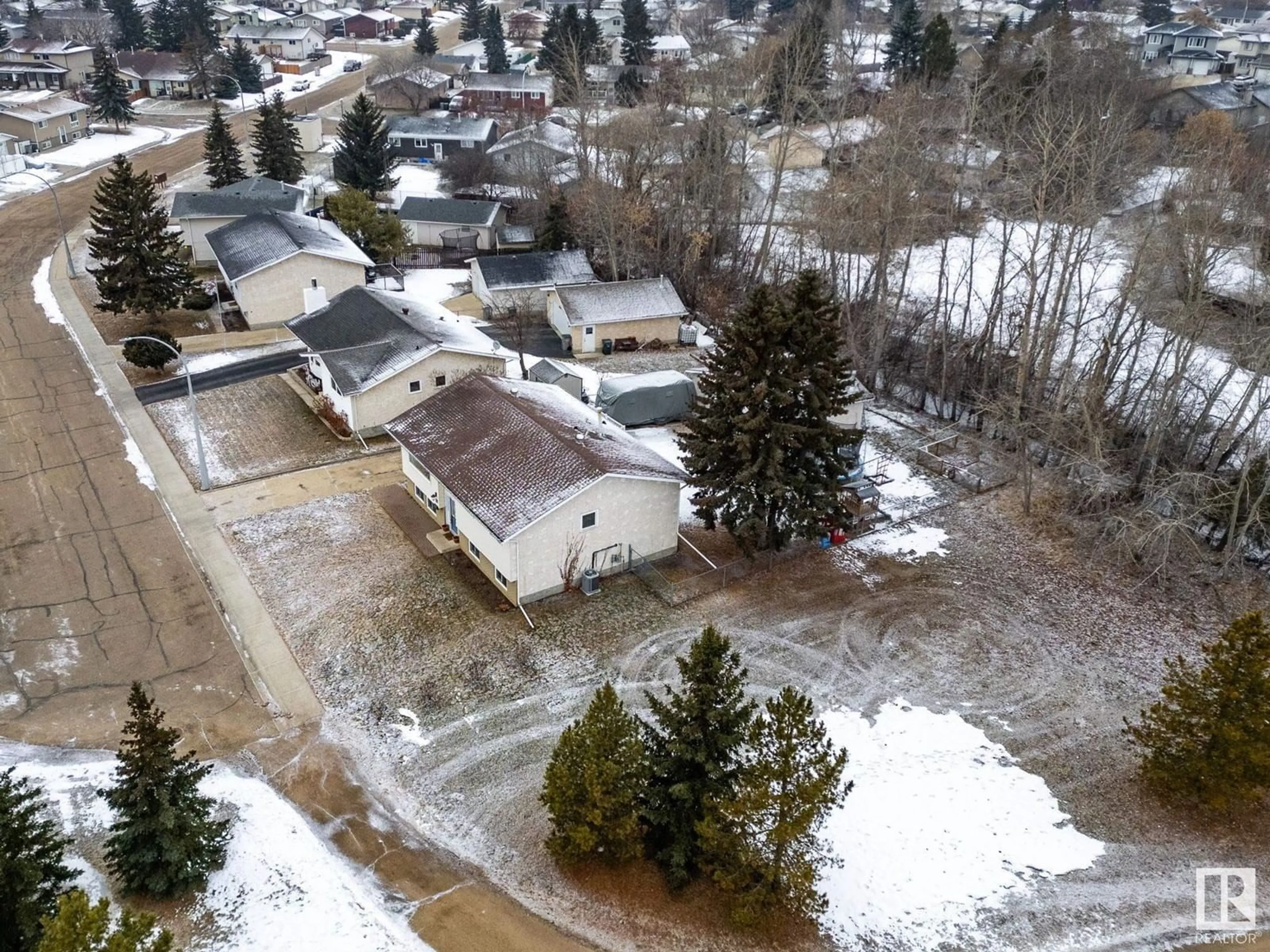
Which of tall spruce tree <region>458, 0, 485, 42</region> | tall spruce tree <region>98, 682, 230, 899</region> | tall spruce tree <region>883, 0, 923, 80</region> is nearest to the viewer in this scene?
tall spruce tree <region>98, 682, 230, 899</region>

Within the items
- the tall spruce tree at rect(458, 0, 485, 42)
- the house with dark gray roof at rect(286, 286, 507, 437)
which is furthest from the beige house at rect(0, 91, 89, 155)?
the tall spruce tree at rect(458, 0, 485, 42)

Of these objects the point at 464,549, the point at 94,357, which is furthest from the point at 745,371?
the point at 94,357

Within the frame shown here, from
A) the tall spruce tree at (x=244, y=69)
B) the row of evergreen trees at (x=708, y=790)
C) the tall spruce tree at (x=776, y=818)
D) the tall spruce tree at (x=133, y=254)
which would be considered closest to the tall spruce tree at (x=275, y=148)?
the tall spruce tree at (x=133, y=254)

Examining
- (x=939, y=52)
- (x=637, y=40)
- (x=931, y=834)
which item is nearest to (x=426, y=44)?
(x=637, y=40)

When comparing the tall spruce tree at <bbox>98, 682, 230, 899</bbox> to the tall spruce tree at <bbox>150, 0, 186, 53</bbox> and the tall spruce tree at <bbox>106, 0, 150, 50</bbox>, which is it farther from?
the tall spruce tree at <bbox>106, 0, 150, 50</bbox>

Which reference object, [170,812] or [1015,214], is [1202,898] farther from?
[1015,214]

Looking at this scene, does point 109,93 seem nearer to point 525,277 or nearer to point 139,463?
point 525,277

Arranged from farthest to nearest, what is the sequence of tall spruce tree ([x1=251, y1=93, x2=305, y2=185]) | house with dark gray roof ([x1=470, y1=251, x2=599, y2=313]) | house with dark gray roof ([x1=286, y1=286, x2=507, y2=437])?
tall spruce tree ([x1=251, y1=93, x2=305, y2=185])
house with dark gray roof ([x1=470, y1=251, x2=599, y2=313])
house with dark gray roof ([x1=286, y1=286, x2=507, y2=437])
